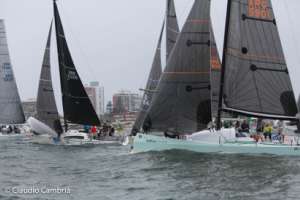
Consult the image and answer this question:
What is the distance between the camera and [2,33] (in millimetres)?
62156

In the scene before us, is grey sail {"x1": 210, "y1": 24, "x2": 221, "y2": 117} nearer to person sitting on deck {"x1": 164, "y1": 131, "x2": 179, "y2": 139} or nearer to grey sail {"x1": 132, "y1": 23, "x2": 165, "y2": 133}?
grey sail {"x1": 132, "y1": 23, "x2": 165, "y2": 133}

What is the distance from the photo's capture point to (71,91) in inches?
1757

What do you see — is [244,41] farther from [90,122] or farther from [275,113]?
[90,122]

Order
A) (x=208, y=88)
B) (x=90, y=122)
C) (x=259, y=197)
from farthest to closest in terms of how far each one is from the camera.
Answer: (x=90, y=122), (x=208, y=88), (x=259, y=197)

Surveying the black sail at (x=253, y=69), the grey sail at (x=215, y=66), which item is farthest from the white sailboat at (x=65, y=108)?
the black sail at (x=253, y=69)

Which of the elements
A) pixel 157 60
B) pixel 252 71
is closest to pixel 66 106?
pixel 157 60

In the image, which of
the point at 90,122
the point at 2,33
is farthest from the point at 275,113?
the point at 2,33

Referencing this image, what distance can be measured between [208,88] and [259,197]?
13.5m

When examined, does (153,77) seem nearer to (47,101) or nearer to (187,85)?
(47,101)

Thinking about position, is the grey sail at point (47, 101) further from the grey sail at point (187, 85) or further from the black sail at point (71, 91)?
the grey sail at point (187, 85)

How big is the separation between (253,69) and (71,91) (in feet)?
63.7

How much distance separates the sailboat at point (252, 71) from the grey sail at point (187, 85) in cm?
74

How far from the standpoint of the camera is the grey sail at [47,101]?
149 ft

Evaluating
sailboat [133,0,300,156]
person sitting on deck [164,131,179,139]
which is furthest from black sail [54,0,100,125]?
person sitting on deck [164,131,179,139]
